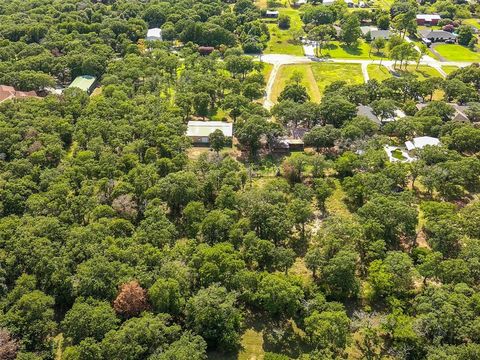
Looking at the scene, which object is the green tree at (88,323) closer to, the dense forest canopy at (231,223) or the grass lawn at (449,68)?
the dense forest canopy at (231,223)

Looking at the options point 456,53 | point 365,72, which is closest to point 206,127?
point 365,72

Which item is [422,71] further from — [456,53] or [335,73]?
[335,73]

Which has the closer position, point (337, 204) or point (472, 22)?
point (337, 204)

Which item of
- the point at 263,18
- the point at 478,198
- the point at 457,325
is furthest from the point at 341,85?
the point at 263,18

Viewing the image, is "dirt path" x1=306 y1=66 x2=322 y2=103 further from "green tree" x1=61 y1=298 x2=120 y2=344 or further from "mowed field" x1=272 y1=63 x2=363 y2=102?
"green tree" x1=61 y1=298 x2=120 y2=344

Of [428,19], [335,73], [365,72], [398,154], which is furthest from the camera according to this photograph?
[428,19]

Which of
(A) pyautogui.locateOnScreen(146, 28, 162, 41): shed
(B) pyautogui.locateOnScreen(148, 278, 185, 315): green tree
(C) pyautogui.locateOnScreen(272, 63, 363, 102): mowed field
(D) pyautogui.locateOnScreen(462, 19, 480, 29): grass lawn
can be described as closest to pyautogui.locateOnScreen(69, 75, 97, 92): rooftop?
(A) pyautogui.locateOnScreen(146, 28, 162, 41): shed

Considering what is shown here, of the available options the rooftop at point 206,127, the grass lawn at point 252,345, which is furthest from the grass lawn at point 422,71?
the grass lawn at point 252,345

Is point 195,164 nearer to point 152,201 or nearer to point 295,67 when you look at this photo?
point 152,201
